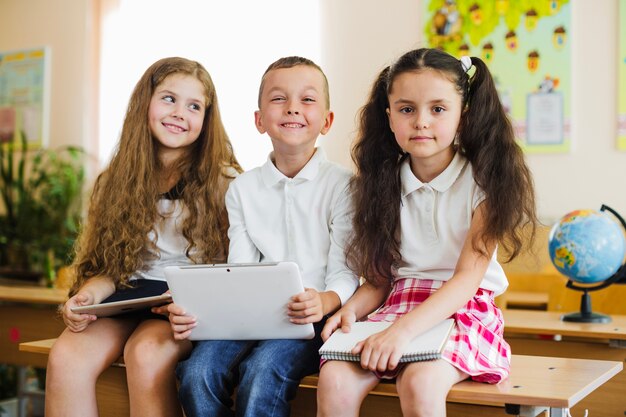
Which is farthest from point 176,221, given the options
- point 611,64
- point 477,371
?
point 611,64

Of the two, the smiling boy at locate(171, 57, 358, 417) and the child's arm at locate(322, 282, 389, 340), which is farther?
the smiling boy at locate(171, 57, 358, 417)

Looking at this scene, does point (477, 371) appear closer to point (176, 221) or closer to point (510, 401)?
point (510, 401)

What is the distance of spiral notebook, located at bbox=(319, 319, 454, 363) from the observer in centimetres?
150

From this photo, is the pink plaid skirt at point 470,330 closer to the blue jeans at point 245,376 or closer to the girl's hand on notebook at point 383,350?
the girl's hand on notebook at point 383,350

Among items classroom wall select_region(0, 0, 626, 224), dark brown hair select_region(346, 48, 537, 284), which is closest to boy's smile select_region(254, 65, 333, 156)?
dark brown hair select_region(346, 48, 537, 284)

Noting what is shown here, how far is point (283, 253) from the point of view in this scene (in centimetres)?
202

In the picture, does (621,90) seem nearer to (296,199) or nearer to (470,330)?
(296,199)

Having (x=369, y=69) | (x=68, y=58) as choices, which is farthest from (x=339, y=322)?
(x=68, y=58)

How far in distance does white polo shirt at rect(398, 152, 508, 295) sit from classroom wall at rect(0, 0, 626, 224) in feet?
6.73

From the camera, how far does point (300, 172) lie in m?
2.04

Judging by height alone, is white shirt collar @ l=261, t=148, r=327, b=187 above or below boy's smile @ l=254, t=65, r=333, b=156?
below

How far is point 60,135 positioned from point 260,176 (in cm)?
427

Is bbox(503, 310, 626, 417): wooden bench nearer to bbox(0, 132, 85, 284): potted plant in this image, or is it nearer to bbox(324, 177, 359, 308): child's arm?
bbox(324, 177, 359, 308): child's arm

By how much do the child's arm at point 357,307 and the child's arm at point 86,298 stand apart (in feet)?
2.17
